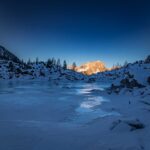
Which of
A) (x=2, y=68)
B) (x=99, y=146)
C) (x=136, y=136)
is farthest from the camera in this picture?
(x=2, y=68)

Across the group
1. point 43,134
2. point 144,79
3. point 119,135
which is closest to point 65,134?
point 43,134

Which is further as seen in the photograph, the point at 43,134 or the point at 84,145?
the point at 43,134

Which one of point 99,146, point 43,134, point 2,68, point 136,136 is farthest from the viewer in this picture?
point 2,68

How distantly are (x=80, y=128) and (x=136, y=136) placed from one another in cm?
351

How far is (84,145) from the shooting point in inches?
337

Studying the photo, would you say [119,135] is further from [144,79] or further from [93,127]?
[144,79]

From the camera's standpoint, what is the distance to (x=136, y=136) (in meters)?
8.96

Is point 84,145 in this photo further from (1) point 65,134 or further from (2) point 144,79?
(2) point 144,79

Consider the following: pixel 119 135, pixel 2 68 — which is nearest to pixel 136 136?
pixel 119 135

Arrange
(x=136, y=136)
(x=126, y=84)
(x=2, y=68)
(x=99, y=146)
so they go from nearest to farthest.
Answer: (x=99, y=146)
(x=136, y=136)
(x=126, y=84)
(x=2, y=68)

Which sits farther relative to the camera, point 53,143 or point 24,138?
point 24,138

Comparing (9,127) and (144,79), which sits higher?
(144,79)

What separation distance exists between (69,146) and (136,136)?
10.1 ft

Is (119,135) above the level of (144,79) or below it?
below
